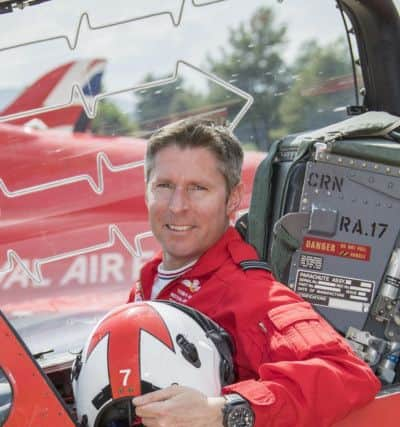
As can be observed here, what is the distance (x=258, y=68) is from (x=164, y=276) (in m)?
2.78

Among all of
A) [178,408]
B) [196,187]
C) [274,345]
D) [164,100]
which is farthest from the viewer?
[164,100]

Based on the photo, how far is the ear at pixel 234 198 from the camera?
189cm

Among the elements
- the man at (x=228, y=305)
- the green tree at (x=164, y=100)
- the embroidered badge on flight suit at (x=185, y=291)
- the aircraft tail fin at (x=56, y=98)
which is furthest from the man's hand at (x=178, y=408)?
the green tree at (x=164, y=100)

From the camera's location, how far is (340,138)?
2.32 metres

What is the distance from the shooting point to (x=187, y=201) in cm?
180

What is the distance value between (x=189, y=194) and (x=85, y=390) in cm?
52

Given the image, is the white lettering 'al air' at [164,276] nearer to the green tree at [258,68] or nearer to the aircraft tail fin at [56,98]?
the aircraft tail fin at [56,98]

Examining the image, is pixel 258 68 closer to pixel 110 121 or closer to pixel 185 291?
pixel 110 121

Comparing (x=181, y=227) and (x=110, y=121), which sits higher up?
Answer: (x=181, y=227)

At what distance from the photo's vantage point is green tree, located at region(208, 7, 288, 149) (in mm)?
4344

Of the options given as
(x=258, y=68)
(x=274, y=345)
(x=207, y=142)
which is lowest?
(x=274, y=345)

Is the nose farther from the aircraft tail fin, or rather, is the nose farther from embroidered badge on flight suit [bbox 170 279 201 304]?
the aircraft tail fin

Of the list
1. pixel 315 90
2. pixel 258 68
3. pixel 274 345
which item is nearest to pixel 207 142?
pixel 274 345

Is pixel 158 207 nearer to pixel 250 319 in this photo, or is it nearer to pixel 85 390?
pixel 250 319
